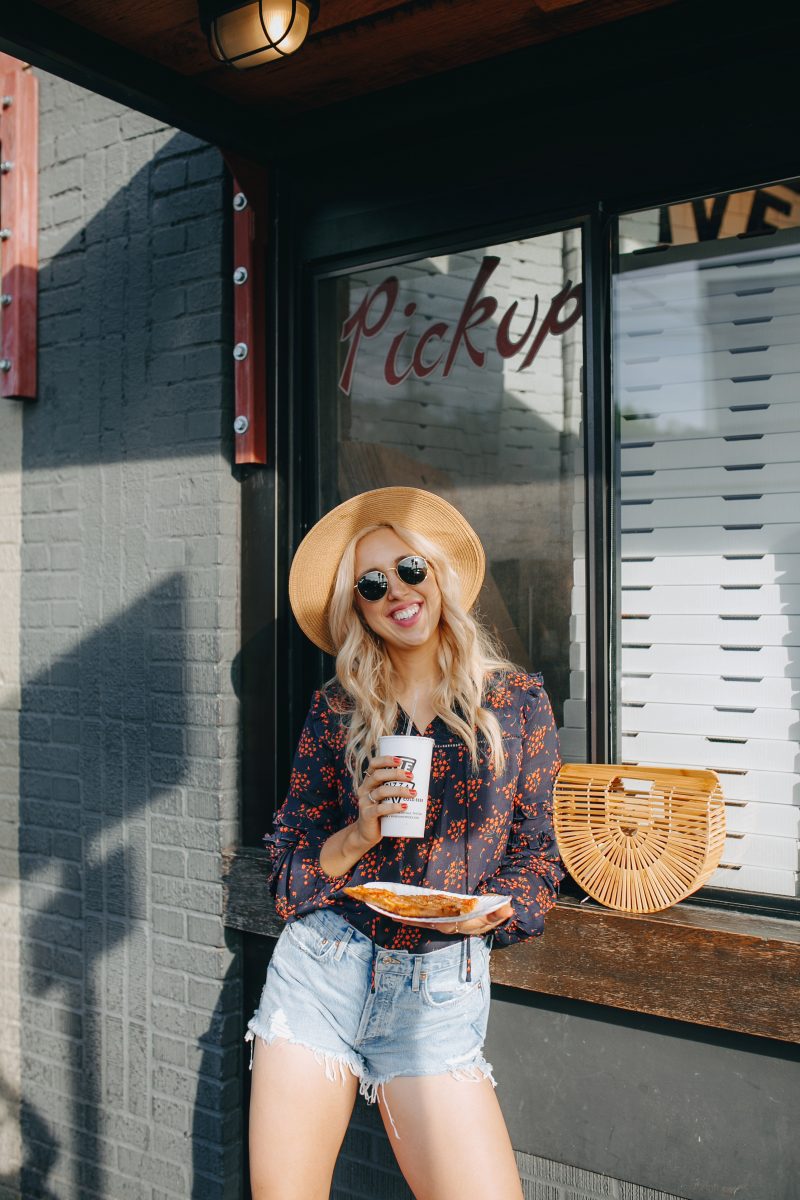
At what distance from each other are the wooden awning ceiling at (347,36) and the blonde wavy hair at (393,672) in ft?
3.98

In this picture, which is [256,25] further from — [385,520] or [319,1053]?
[319,1053]

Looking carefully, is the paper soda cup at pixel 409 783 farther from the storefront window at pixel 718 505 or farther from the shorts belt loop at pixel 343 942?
the storefront window at pixel 718 505

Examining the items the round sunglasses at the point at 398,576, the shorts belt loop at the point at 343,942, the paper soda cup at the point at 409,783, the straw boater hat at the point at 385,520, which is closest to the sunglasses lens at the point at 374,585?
the round sunglasses at the point at 398,576

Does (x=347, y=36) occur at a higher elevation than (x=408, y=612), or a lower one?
higher

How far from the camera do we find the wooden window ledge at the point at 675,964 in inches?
91.9

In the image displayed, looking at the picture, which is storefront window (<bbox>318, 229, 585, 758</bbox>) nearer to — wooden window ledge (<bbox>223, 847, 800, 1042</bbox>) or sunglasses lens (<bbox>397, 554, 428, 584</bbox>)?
wooden window ledge (<bbox>223, 847, 800, 1042</bbox>)

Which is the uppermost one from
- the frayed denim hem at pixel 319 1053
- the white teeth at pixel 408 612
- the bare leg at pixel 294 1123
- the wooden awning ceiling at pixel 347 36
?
the wooden awning ceiling at pixel 347 36

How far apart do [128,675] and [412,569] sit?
1.41 meters

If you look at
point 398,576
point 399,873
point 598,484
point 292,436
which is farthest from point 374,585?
point 292,436

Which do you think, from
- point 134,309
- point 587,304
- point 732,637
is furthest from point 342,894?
point 134,309

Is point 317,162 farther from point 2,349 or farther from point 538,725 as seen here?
point 538,725

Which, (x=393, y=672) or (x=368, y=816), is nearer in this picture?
(x=368, y=816)

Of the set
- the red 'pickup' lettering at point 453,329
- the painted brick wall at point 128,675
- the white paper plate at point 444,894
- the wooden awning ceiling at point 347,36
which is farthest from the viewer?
the painted brick wall at point 128,675

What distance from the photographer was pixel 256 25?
2.38m
